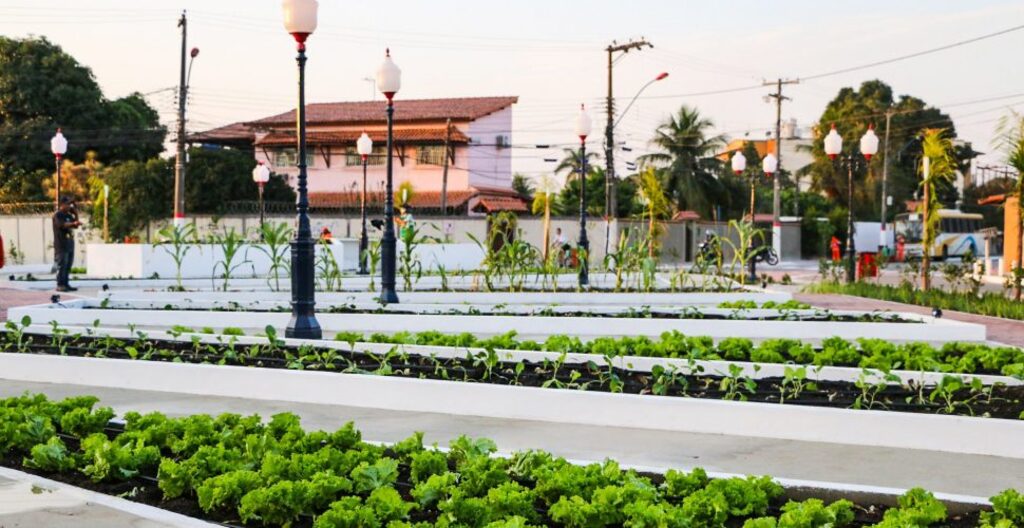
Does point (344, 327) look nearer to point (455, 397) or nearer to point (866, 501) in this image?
point (455, 397)

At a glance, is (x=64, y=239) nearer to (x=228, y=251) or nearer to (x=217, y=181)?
(x=228, y=251)

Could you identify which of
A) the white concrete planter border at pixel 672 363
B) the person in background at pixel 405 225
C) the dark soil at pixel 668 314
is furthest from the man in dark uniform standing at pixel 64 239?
the white concrete planter border at pixel 672 363

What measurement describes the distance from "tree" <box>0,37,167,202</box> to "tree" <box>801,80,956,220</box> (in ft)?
126

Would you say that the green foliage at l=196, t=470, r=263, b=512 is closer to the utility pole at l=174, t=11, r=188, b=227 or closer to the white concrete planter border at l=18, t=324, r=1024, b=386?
the white concrete planter border at l=18, t=324, r=1024, b=386

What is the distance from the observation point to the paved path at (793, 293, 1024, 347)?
1546 centimetres

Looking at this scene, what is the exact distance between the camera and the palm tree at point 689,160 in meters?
59.3

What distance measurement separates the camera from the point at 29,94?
53.3m

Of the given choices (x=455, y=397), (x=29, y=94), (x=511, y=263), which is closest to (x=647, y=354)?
(x=455, y=397)

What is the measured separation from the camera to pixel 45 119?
53.3 m

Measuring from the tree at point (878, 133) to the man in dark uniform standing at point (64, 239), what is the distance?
49404mm

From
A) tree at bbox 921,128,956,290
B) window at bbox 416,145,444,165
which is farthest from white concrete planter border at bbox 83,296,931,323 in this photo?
window at bbox 416,145,444,165

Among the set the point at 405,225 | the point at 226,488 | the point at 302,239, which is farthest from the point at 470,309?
the point at 405,225

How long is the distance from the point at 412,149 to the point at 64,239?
35896 mm

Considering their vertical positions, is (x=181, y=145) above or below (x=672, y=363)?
above
